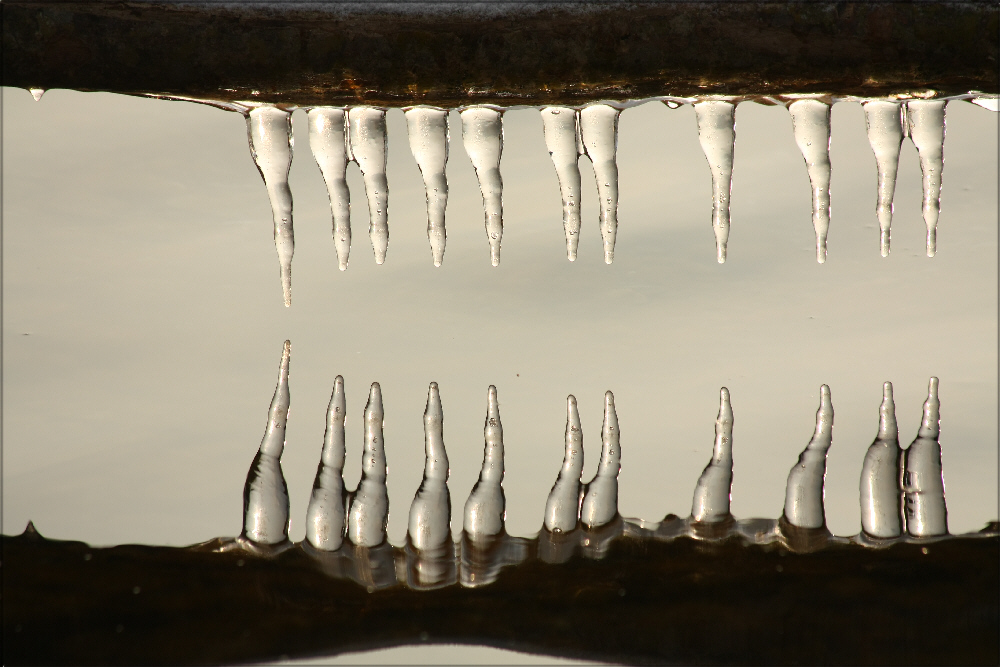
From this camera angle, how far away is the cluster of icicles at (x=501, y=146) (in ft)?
6.22

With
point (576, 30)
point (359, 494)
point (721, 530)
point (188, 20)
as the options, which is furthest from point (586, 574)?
point (188, 20)

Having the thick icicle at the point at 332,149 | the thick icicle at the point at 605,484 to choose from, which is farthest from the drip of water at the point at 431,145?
the thick icicle at the point at 605,484

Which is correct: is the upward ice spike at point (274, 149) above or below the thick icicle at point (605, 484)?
above

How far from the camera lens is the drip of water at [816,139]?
191 centimetres

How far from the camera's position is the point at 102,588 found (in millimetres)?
1334

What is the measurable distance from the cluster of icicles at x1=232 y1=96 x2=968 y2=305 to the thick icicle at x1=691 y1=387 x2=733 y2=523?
51 centimetres

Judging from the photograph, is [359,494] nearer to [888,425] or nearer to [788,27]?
[888,425]

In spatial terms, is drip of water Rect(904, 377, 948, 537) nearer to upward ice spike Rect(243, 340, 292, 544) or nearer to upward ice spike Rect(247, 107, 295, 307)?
upward ice spike Rect(243, 340, 292, 544)

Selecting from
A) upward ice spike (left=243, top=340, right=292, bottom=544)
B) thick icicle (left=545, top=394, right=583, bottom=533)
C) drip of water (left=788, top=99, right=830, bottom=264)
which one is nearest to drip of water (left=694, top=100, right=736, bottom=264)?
drip of water (left=788, top=99, right=830, bottom=264)

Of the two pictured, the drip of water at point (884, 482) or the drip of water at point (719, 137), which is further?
the drip of water at point (719, 137)

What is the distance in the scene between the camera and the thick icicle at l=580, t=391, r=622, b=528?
1498mm

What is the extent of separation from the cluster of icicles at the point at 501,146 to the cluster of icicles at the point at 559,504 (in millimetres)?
467

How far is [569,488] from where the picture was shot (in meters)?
1.58

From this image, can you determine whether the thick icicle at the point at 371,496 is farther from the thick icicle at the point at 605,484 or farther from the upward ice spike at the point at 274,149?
the upward ice spike at the point at 274,149
